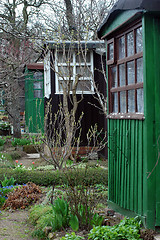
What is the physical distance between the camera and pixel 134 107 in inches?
188

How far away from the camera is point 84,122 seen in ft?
43.1

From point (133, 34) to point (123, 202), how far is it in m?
2.36

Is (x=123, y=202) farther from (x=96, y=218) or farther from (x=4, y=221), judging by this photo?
(x=4, y=221)

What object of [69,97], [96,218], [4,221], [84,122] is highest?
[69,97]

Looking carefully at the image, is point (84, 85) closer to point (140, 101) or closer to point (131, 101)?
point (131, 101)

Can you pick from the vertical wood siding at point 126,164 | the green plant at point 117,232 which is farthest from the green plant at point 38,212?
the green plant at point 117,232

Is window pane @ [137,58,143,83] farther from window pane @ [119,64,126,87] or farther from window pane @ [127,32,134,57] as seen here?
window pane @ [119,64,126,87]

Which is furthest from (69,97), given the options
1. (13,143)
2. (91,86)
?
(13,143)

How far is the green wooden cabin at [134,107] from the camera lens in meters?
4.24

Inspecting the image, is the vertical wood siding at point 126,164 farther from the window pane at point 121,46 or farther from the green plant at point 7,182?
the green plant at point 7,182

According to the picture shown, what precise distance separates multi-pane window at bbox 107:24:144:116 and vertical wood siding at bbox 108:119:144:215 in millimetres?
236

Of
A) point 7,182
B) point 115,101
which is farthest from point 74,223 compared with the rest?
point 7,182

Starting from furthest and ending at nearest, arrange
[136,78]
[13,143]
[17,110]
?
[17,110]
[13,143]
[136,78]

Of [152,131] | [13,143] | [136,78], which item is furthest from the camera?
[13,143]
